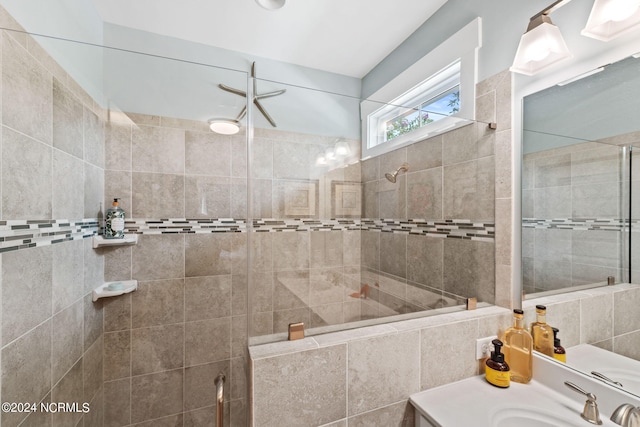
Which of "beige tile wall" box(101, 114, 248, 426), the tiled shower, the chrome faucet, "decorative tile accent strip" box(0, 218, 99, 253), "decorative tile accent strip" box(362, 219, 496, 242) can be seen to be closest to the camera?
the chrome faucet

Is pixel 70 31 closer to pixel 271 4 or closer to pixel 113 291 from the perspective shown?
pixel 271 4

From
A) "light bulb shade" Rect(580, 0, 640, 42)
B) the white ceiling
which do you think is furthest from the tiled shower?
the white ceiling

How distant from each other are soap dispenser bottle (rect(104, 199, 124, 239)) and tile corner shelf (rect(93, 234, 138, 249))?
0.03 m

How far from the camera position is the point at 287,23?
5.23ft

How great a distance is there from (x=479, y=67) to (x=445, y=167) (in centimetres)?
51

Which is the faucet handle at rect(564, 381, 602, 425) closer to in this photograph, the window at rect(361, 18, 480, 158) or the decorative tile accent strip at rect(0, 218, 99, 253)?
the window at rect(361, 18, 480, 158)

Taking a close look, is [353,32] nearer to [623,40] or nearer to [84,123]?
[623,40]

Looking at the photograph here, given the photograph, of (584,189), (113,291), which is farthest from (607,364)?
(113,291)

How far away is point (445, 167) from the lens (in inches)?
52.6

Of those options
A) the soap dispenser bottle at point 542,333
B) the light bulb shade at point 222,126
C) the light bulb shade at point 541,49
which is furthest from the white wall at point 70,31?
the soap dispenser bottle at point 542,333

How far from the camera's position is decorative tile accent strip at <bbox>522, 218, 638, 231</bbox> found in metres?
0.83

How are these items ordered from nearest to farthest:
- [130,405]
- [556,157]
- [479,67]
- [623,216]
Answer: [623,216] < [556,157] < [479,67] < [130,405]

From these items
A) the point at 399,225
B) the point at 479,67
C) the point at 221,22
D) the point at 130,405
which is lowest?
the point at 130,405

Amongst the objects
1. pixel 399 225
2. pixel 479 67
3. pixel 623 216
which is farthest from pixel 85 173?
pixel 623 216
